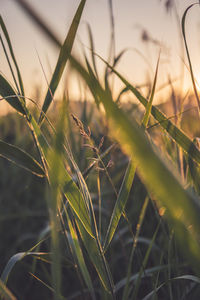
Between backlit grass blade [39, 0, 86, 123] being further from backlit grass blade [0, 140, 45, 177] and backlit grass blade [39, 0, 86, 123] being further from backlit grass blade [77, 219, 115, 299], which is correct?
backlit grass blade [77, 219, 115, 299]

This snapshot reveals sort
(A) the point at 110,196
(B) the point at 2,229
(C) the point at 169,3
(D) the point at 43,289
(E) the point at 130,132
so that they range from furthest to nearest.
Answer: (B) the point at 2,229
(A) the point at 110,196
(D) the point at 43,289
(C) the point at 169,3
(E) the point at 130,132

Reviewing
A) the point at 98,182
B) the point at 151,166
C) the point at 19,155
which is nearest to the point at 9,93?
the point at 19,155

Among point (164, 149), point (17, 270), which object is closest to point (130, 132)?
point (164, 149)

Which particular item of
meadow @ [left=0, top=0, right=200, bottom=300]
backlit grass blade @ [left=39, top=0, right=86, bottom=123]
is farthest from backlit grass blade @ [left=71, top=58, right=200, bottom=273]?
backlit grass blade @ [left=39, top=0, right=86, bottom=123]

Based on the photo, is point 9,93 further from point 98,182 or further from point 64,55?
point 98,182

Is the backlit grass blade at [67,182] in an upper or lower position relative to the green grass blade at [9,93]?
lower

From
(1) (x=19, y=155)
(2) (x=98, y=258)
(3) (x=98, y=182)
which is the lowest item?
(2) (x=98, y=258)

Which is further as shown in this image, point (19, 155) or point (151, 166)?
point (19, 155)

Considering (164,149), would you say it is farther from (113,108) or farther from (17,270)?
(17,270)

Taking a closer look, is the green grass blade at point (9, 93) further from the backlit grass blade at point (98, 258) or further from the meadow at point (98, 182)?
the backlit grass blade at point (98, 258)

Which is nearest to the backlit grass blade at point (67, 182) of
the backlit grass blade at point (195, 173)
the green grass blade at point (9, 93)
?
the green grass blade at point (9, 93)

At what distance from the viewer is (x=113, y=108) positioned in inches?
9.4

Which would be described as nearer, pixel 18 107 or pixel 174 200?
pixel 174 200

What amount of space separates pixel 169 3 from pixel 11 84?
0.52 metres
